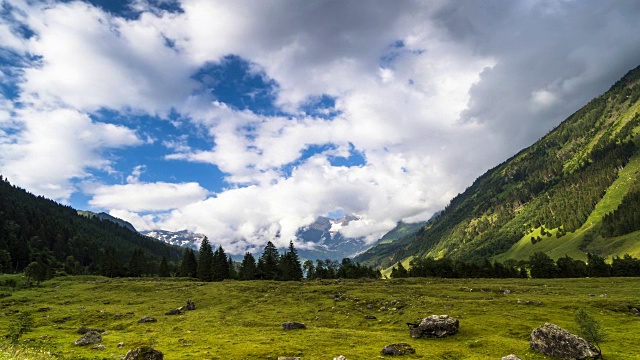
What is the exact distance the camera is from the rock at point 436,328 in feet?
158

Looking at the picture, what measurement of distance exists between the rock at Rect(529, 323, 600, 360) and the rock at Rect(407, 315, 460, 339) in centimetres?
1207

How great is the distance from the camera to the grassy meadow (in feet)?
135

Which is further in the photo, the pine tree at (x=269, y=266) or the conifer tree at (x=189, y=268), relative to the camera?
the conifer tree at (x=189, y=268)

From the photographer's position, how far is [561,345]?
35219 mm

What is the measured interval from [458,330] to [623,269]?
166m

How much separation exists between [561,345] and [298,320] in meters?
46.5

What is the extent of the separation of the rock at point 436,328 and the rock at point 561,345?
12069mm

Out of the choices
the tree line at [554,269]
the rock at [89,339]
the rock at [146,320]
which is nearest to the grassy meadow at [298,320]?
the rock at [146,320]

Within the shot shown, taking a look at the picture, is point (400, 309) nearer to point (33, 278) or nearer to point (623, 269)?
point (33, 278)

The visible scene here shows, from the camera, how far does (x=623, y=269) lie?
155m

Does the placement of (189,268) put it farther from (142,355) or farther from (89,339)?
(142,355)

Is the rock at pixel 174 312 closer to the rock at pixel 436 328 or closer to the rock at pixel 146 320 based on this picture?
the rock at pixel 146 320

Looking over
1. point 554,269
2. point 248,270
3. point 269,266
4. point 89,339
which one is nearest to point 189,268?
point 248,270

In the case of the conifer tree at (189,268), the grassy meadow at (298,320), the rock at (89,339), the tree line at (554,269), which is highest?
the conifer tree at (189,268)
